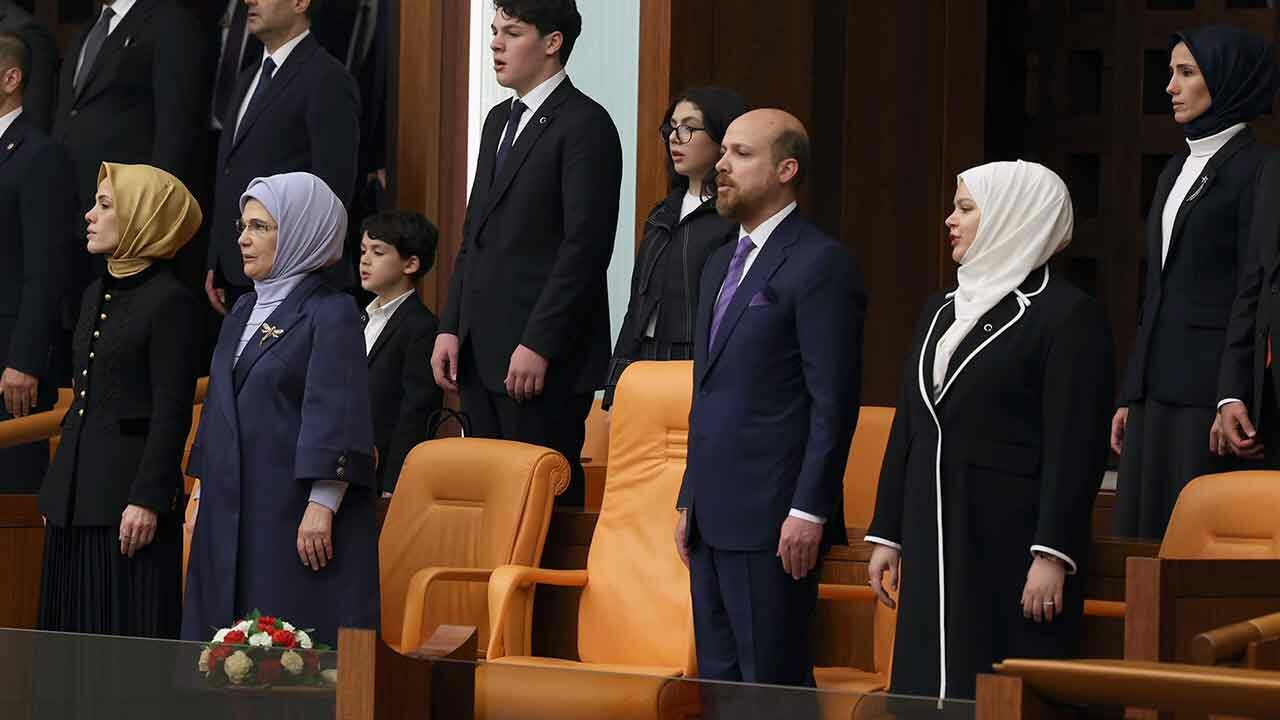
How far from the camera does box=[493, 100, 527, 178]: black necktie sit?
4.66 m

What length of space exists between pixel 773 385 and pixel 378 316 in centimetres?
184

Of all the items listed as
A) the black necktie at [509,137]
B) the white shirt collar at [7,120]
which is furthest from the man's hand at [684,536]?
the white shirt collar at [7,120]

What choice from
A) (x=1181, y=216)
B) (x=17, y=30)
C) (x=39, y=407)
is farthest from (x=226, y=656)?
(x=17, y=30)

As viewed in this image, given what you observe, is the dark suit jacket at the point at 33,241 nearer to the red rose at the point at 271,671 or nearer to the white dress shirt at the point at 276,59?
the white dress shirt at the point at 276,59

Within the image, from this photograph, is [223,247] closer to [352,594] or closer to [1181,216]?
[352,594]

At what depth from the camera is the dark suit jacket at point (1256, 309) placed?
4.12 metres

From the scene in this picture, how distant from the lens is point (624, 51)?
6461 millimetres

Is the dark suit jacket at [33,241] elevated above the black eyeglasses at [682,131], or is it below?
below

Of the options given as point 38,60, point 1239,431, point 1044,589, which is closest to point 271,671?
point 1044,589

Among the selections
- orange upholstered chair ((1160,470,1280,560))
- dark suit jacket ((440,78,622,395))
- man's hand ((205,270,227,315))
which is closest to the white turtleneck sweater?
orange upholstered chair ((1160,470,1280,560))

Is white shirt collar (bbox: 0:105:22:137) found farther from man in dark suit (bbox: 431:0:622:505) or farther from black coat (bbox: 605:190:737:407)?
black coat (bbox: 605:190:737:407)

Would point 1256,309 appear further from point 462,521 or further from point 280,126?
point 280,126

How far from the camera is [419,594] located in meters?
4.34

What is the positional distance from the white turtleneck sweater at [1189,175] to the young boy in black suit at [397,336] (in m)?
1.77
